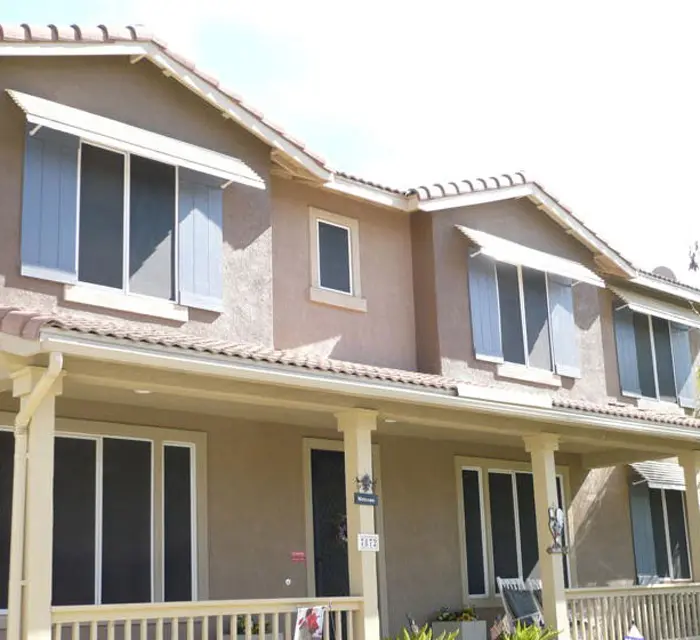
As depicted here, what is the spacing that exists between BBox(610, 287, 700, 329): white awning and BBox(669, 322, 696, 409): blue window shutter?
0.18m

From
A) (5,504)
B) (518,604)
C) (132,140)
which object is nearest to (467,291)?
(518,604)

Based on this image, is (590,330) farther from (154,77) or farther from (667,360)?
(154,77)

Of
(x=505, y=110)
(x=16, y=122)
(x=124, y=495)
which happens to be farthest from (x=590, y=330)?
(x=16, y=122)

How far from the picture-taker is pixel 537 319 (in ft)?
52.2

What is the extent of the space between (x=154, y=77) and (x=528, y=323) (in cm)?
642

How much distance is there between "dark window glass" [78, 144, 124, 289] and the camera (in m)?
11.2

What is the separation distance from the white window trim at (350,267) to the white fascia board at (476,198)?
101cm

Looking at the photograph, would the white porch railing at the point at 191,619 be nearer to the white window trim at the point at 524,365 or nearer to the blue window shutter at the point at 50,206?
the blue window shutter at the point at 50,206

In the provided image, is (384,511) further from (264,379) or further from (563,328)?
(264,379)

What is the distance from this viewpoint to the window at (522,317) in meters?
15.1

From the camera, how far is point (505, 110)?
1532 cm

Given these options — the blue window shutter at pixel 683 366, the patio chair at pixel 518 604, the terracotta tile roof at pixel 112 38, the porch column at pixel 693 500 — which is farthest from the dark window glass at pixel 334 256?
the blue window shutter at pixel 683 366

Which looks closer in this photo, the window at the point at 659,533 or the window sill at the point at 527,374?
the window sill at the point at 527,374

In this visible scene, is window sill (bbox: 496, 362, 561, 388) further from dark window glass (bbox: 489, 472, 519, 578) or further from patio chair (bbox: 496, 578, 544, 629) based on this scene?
patio chair (bbox: 496, 578, 544, 629)
